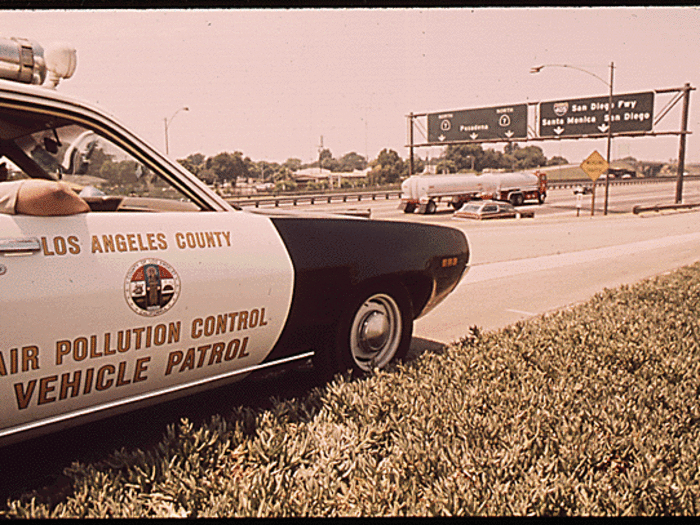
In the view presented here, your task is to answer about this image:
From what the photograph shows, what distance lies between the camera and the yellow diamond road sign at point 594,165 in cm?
2948

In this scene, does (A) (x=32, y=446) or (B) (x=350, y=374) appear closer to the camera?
(A) (x=32, y=446)

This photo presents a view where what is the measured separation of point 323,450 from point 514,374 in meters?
1.71

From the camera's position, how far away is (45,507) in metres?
2.49

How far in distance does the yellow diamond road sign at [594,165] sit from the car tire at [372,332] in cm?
2785

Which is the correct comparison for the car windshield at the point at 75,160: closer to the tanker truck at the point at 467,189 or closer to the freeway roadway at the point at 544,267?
the freeway roadway at the point at 544,267

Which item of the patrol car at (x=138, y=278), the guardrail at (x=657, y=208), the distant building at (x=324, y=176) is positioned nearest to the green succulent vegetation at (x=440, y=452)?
the patrol car at (x=138, y=278)

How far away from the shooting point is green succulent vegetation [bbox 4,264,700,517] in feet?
8.51

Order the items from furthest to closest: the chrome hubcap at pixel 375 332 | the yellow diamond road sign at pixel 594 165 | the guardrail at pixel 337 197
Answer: the guardrail at pixel 337 197 < the yellow diamond road sign at pixel 594 165 < the chrome hubcap at pixel 375 332

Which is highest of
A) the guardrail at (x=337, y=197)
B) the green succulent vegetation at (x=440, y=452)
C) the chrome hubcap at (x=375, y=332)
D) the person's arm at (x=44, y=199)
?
the person's arm at (x=44, y=199)

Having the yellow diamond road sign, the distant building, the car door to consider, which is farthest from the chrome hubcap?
the distant building

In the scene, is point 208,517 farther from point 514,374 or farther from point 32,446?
point 514,374

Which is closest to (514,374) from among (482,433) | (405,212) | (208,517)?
(482,433)

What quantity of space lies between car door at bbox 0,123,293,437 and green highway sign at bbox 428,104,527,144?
42.4 meters

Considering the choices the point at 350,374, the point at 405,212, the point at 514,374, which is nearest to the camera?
the point at 350,374
